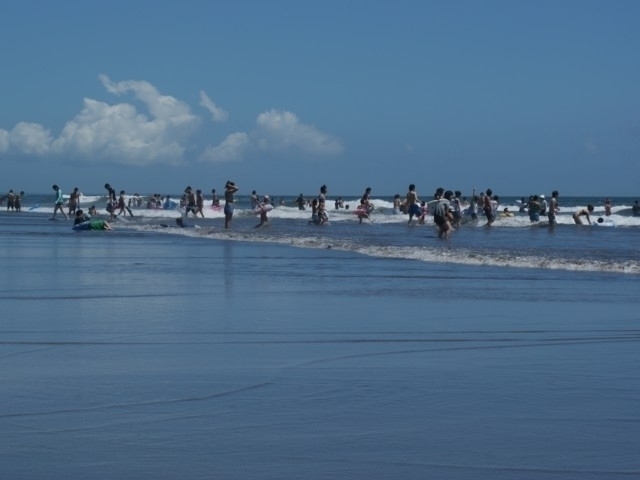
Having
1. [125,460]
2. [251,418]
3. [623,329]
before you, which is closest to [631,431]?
[251,418]

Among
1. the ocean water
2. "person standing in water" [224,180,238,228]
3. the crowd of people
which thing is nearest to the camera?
the ocean water

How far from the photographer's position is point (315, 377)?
24.4ft

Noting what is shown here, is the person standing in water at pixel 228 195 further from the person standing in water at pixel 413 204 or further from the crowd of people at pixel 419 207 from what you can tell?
the person standing in water at pixel 413 204

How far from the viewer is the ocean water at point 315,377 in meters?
5.35

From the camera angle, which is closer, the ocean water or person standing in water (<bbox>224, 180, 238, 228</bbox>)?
the ocean water

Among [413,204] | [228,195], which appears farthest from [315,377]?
[413,204]

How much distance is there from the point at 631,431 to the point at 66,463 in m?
3.09

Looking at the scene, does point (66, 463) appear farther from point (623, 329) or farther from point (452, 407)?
point (623, 329)

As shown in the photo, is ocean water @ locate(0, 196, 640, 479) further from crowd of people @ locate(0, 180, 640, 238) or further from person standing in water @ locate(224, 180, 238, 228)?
person standing in water @ locate(224, 180, 238, 228)

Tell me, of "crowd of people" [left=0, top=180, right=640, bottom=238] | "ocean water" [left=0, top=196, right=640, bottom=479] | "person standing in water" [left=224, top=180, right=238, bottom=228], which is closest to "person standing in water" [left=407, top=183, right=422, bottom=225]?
"crowd of people" [left=0, top=180, right=640, bottom=238]

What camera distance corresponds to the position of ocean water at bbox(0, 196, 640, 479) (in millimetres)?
5348

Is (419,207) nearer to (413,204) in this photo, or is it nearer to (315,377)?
(413,204)

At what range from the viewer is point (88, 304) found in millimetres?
11602

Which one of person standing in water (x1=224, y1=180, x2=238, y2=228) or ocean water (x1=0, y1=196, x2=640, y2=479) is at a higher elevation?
person standing in water (x1=224, y1=180, x2=238, y2=228)
